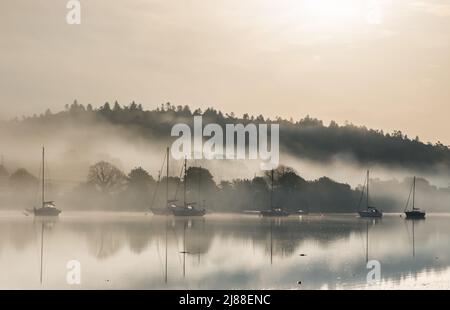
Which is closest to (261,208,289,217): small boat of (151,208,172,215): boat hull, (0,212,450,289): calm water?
(151,208,172,215): boat hull

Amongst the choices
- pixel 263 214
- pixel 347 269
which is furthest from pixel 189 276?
pixel 263 214

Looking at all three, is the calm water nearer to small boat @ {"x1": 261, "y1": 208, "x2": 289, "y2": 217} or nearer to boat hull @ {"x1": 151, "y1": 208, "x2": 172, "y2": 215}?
boat hull @ {"x1": 151, "y1": 208, "x2": 172, "y2": 215}

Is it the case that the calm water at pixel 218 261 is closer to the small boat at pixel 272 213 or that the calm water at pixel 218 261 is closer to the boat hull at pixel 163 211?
the boat hull at pixel 163 211

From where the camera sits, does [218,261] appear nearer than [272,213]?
Yes

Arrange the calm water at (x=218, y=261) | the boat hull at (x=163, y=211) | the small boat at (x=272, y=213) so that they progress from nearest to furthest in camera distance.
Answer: the calm water at (x=218, y=261) < the boat hull at (x=163, y=211) < the small boat at (x=272, y=213)

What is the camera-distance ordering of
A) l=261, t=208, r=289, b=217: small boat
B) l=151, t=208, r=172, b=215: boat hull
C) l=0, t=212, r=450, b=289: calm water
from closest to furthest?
l=0, t=212, r=450, b=289: calm water, l=151, t=208, r=172, b=215: boat hull, l=261, t=208, r=289, b=217: small boat

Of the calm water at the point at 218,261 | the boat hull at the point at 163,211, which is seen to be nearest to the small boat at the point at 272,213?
the boat hull at the point at 163,211

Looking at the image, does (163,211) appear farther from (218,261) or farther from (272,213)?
(218,261)

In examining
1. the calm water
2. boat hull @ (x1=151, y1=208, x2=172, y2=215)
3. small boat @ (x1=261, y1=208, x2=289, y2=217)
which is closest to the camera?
the calm water

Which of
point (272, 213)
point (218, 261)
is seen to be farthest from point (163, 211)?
point (218, 261)
